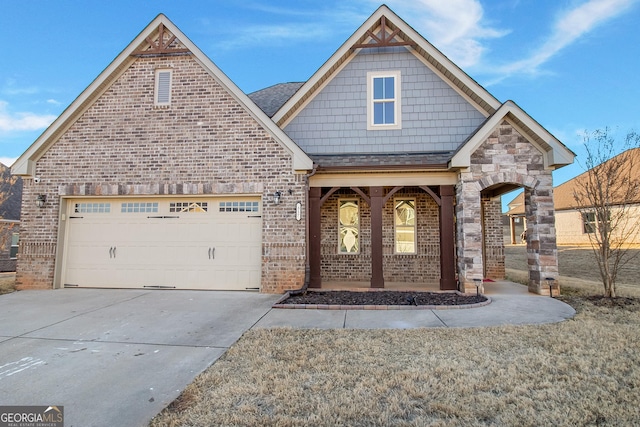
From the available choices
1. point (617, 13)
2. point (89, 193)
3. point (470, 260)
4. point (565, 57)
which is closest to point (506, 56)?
point (565, 57)

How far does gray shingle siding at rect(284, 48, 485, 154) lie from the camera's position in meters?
10.6

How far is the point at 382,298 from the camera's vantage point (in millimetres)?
8023

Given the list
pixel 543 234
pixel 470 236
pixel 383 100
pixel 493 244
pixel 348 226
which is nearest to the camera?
pixel 543 234

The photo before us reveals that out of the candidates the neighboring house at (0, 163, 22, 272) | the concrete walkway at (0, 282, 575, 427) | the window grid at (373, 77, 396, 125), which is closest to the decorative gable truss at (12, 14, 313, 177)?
the concrete walkway at (0, 282, 575, 427)

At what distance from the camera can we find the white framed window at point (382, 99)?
35.2 ft

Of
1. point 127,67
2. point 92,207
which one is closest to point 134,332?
point 92,207

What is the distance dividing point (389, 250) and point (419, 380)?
25.5 ft

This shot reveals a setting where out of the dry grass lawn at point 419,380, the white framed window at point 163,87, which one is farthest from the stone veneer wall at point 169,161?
the dry grass lawn at point 419,380

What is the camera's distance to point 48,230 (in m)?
9.44

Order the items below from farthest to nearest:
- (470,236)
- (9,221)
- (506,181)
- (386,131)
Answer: (9,221), (386,131), (506,181), (470,236)

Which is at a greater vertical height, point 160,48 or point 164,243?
point 160,48

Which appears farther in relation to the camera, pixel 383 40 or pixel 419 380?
pixel 383 40

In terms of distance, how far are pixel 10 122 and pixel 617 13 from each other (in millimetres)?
37040

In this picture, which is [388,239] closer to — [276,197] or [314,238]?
[314,238]
